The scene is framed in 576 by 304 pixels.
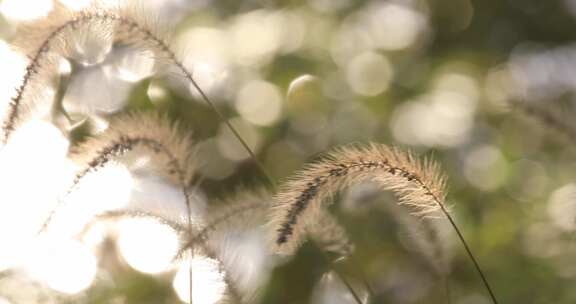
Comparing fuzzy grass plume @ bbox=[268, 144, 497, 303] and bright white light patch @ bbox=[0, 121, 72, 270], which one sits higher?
bright white light patch @ bbox=[0, 121, 72, 270]

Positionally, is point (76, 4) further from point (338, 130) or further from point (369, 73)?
point (369, 73)

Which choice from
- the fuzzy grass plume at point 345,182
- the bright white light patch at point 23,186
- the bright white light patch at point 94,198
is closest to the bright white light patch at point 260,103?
the bright white light patch at point 23,186

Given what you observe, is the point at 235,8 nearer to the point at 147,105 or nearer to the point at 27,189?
the point at 147,105

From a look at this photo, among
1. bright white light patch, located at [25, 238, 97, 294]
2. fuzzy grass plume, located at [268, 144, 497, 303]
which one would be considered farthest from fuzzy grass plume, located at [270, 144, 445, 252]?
bright white light patch, located at [25, 238, 97, 294]

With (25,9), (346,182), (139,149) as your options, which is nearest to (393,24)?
(25,9)

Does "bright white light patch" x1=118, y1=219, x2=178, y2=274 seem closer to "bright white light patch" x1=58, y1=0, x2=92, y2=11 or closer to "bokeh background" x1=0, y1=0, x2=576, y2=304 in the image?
"bokeh background" x1=0, y1=0, x2=576, y2=304

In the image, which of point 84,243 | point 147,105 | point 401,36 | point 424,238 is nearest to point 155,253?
point 84,243

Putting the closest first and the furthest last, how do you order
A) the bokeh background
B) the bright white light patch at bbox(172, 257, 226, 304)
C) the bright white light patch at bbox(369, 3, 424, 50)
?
1. the bright white light patch at bbox(172, 257, 226, 304)
2. the bokeh background
3. the bright white light patch at bbox(369, 3, 424, 50)
